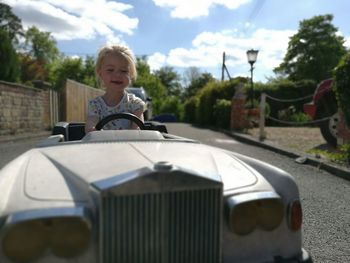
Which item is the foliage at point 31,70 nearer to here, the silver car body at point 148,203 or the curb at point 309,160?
the curb at point 309,160

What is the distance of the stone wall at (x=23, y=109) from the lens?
1295 cm

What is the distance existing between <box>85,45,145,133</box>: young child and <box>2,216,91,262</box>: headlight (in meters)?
1.73

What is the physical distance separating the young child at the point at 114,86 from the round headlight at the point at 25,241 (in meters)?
1.73

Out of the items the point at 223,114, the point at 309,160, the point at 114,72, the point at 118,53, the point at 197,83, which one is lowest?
the point at 309,160

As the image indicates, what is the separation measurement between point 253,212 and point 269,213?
9cm

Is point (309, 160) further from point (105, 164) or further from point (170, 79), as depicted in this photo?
point (170, 79)

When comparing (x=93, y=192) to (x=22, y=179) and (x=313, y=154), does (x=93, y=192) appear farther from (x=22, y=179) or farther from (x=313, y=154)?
(x=313, y=154)

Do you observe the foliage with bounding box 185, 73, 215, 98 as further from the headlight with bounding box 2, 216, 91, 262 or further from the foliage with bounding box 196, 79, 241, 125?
the headlight with bounding box 2, 216, 91, 262

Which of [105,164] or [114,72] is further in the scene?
[114,72]

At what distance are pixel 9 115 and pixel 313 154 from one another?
9.40 meters

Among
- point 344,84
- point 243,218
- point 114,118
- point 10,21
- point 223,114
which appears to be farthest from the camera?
point 10,21

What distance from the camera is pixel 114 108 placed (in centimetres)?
355

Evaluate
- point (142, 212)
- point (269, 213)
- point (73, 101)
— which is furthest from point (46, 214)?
point (73, 101)

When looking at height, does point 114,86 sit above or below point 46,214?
above
